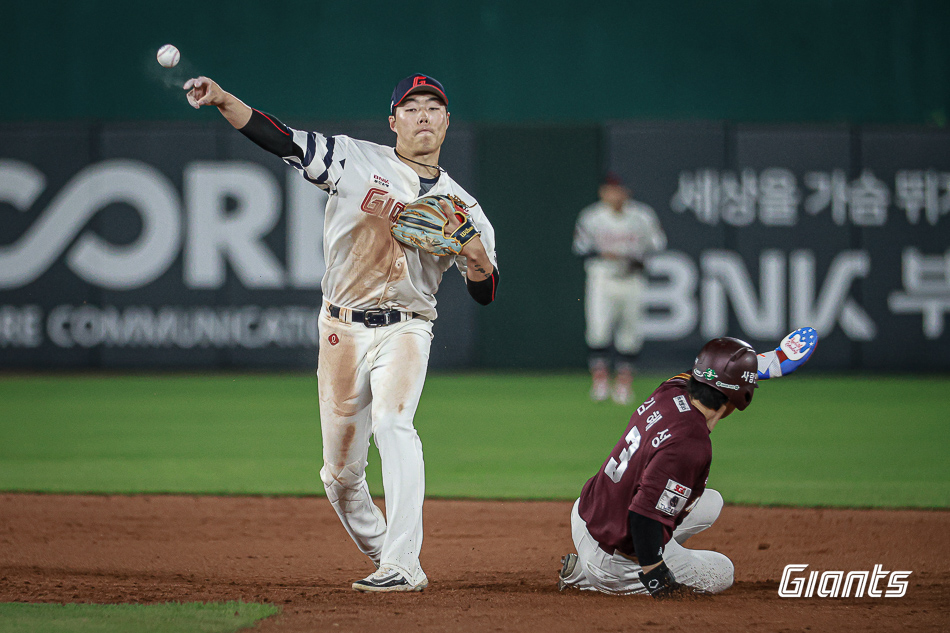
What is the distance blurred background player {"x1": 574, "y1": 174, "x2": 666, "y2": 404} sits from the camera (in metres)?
11.6

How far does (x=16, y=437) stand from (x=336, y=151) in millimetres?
6039

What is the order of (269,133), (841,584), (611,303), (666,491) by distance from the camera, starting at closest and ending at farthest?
1. (666,491)
2. (269,133)
3. (841,584)
4. (611,303)

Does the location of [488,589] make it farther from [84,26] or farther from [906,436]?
[84,26]

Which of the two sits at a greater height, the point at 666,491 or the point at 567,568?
the point at 666,491

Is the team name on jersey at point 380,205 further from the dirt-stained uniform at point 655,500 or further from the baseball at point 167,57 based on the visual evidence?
the dirt-stained uniform at point 655,500

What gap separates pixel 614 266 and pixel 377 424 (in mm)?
7897

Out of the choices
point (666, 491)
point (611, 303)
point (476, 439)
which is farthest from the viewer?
point (611, 303)

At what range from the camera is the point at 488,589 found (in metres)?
4.39

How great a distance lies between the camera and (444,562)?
5.03 metres

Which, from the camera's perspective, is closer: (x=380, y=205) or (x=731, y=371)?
→ (x=731, y=371)

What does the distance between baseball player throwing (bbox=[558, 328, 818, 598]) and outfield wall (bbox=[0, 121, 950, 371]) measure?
379 inches

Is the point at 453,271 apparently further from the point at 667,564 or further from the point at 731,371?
the point at 731,371

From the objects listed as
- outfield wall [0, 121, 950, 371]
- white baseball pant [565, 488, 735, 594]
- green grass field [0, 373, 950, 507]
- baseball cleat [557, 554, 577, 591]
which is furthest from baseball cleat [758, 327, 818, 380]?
outfield wall [0, 121, 950, 371]

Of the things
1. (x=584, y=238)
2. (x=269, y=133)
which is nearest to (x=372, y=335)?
(x=269, y=133)
